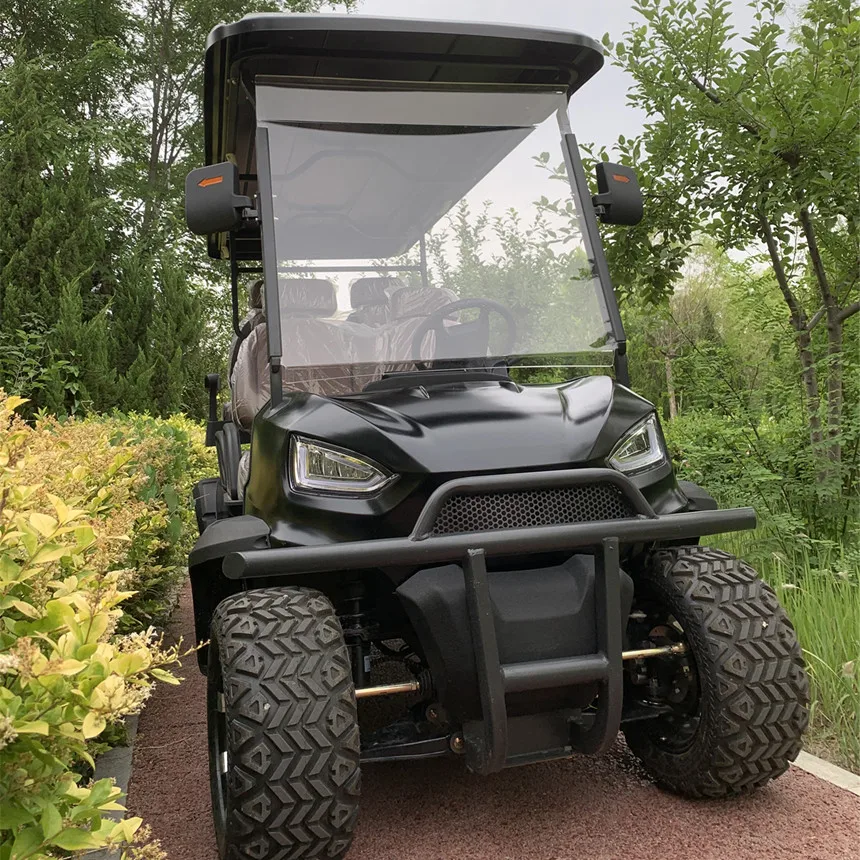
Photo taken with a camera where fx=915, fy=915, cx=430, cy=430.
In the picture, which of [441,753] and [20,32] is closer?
[441,753]

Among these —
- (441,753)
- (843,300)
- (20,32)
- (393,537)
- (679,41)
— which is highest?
(20,32)

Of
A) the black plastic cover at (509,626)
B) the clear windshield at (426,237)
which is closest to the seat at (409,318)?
the clear windshield at (426,237)

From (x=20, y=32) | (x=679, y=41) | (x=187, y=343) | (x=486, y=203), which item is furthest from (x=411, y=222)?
(x=20, y=32)

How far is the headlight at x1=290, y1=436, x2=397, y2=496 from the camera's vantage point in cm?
256

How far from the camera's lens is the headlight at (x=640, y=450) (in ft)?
9.02

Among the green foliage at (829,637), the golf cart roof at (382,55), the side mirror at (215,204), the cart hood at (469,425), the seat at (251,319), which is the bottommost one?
the green foliage at (829,637)

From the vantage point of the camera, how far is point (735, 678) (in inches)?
102

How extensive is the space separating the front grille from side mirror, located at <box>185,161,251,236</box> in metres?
1.18

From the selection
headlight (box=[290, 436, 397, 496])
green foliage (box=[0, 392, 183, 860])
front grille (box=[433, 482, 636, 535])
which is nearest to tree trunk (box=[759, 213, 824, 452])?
front grille (box=[433, 482, 636, 535])

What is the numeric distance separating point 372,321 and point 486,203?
0.66 metres

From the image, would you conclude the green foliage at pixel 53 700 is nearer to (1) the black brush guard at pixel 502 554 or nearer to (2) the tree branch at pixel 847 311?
(1) the black brush guard at pixel 502 554

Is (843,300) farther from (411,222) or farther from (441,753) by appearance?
(441,753)

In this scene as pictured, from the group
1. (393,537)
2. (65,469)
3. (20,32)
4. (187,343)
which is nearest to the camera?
(393,537)

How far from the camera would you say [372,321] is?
3281 millimetres
